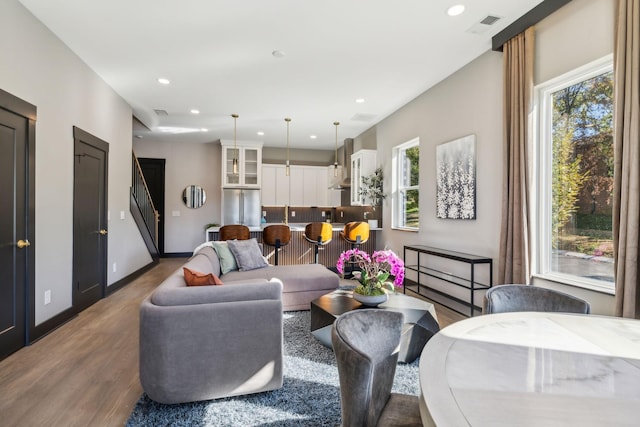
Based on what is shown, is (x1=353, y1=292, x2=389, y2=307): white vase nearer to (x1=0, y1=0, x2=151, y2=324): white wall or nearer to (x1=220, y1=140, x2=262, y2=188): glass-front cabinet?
(x1=0, y1=0, x2=151, y2=324): white wall

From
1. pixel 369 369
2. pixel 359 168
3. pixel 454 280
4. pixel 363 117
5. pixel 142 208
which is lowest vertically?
pixel 454 280

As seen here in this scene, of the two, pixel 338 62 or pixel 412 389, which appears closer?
pixel 412 389

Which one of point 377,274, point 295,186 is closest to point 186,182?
point 295,186

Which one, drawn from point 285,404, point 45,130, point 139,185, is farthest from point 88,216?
point 285,404

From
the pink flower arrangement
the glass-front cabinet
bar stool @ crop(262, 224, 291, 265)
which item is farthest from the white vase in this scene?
the glass-front cabinet

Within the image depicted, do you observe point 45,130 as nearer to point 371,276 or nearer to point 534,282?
point 371,276

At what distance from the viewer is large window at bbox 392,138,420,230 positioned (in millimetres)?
5355

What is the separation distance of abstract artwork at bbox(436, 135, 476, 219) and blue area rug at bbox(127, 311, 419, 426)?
2.24 meters

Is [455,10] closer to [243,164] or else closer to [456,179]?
[456,179]

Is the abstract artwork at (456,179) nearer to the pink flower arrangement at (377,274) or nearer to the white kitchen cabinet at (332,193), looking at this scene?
the pink flower arrangement at (377,274)

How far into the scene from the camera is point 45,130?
3211mm

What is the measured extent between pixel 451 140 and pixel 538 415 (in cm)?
398

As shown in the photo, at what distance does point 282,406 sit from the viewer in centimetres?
199

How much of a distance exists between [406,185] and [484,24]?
2.90 metres
